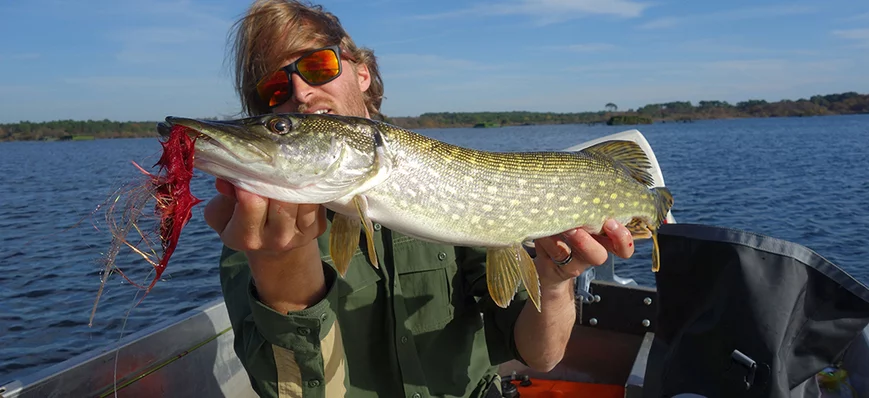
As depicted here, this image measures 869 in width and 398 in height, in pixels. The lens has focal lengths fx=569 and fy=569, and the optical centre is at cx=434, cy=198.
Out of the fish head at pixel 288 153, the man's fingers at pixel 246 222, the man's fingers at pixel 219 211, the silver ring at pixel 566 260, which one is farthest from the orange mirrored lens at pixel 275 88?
the silver ring at pixel 566 260

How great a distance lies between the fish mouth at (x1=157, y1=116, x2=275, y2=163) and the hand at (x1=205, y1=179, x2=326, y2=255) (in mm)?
117

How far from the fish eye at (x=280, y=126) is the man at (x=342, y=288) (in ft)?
0.73

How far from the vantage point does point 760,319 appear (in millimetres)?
2131

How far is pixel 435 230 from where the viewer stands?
6.45 feet

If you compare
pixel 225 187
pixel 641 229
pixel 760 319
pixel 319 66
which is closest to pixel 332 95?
pixel 319 66

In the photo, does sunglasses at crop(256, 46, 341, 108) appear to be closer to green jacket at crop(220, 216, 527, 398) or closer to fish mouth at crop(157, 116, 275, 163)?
green jacket at crop(220, 216, 527, 398)

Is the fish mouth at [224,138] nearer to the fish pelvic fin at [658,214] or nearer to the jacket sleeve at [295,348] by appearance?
the jacket sleeve at [295,348]

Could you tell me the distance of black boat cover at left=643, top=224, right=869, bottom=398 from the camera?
209 cm

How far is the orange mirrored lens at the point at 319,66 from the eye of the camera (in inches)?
103

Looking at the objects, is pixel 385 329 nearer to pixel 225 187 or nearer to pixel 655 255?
pixel 225 187

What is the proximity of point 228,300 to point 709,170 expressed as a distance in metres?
21.4

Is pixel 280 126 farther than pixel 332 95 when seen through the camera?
No

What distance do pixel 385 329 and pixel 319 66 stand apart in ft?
4.05

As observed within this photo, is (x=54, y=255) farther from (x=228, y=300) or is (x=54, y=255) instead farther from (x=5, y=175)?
(x=5, y=175)
